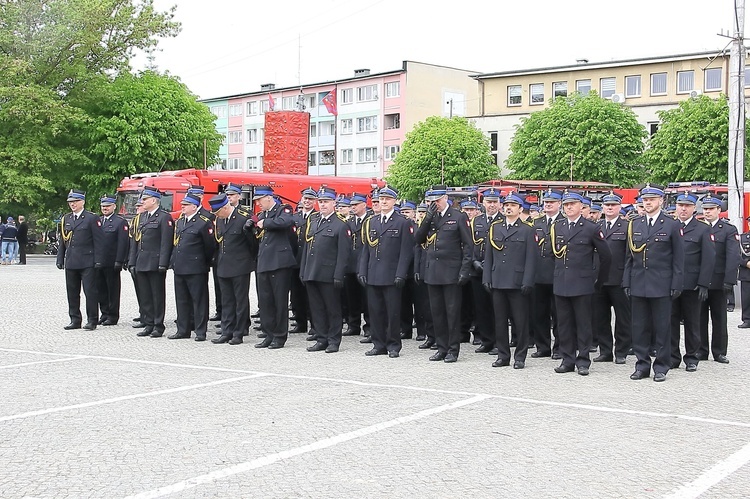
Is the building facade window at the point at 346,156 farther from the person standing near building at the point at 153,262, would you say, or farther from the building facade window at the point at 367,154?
the person standing near building at the point at 153,262

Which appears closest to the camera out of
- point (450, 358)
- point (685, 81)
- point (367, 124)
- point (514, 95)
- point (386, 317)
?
point (450, 358)

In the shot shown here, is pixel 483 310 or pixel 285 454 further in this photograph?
pixel 483 310

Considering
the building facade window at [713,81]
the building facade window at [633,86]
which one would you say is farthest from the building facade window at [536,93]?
the building facade window at [713,81]

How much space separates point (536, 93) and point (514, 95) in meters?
1.63

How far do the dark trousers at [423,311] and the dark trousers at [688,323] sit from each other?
3076 mm

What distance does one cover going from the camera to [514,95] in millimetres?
63438

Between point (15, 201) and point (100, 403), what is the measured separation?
109 feet

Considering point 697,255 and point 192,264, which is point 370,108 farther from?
point 697,255

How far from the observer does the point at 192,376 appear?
9.28 meters

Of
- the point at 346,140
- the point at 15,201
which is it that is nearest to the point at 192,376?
the point at 15,201

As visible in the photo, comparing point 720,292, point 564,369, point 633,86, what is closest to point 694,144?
point 633,86

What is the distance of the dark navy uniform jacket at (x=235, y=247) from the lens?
12.0m

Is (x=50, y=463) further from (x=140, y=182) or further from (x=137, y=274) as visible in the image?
(x=140, y=182)

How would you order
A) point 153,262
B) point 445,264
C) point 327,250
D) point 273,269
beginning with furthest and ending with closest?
point 153,262
point 273,269
point 327,250
point 445,264
